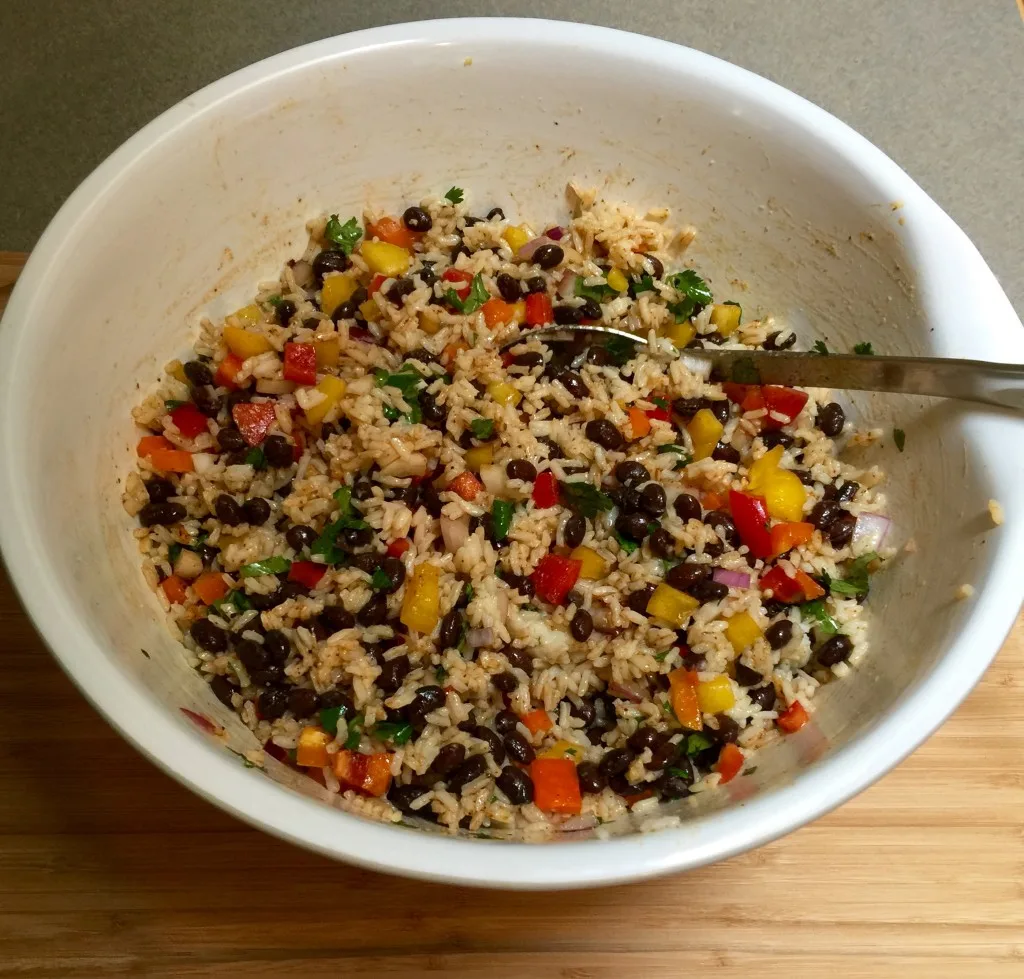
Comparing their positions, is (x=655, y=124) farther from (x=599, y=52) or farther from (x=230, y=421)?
(x=230, y=421)

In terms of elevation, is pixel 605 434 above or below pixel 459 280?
below

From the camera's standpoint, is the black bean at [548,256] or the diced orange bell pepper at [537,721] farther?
the black bean at [548,256]

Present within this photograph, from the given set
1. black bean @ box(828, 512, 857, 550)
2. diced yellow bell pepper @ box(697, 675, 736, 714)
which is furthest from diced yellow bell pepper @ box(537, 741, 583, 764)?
black bean @ box(828, 512, 857, 550)

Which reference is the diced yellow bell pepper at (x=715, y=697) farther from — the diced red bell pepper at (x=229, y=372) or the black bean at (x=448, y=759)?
the diced red bell pepper at (x=229, y=372)

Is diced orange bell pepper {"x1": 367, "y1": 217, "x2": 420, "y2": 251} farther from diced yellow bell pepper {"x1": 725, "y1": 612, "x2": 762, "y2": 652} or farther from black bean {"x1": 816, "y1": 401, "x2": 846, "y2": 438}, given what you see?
diced yellow bell pepper {"x1": 725, "y1": 612, "x2": 762, "y2": 652}

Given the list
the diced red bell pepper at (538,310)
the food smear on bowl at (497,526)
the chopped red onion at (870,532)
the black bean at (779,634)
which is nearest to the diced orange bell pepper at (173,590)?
the food smear on bowl at (497,526)

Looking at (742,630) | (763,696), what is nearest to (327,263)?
(742,630)

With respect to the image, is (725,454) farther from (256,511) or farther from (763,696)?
(256,511)

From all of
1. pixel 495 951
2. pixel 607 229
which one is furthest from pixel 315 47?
pixel 495 951
